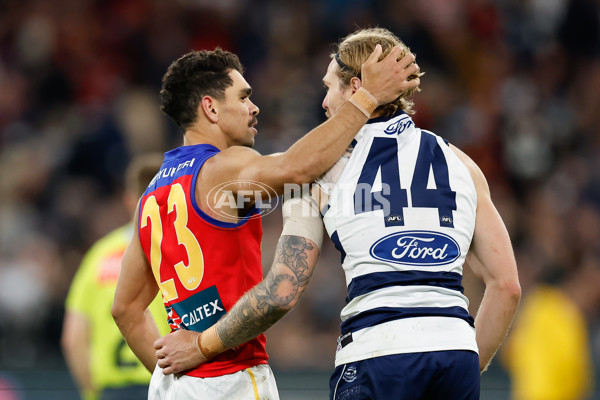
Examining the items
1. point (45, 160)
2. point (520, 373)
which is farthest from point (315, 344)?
point (45, 160)

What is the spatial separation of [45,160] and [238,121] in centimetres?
694

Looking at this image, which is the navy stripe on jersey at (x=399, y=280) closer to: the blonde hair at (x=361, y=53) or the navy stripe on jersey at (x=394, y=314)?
the navy stripe on jersey at (x=394, y=314)

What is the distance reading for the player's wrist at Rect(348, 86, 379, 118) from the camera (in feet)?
12.4

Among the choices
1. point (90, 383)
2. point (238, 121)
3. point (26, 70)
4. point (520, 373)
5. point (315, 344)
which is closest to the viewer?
point (238, 121)

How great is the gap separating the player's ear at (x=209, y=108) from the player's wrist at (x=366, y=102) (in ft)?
2.49

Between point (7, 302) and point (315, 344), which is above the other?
point (7, 302)

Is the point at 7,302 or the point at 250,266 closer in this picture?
the point at 250,266

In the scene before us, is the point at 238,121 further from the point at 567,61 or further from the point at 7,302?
the point at 567,61

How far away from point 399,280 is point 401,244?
148mm

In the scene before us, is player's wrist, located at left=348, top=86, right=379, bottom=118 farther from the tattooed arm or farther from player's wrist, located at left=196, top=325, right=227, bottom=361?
player's wrist, located at left=196, top=325, right=227, bottom=361

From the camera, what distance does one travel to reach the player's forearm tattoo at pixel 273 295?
3707mm

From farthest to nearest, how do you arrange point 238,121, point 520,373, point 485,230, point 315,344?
point 315,344 → point 520,373 → point 238,121 → point 485,230

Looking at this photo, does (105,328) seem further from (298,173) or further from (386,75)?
(386,75)

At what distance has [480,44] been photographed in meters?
12.0
